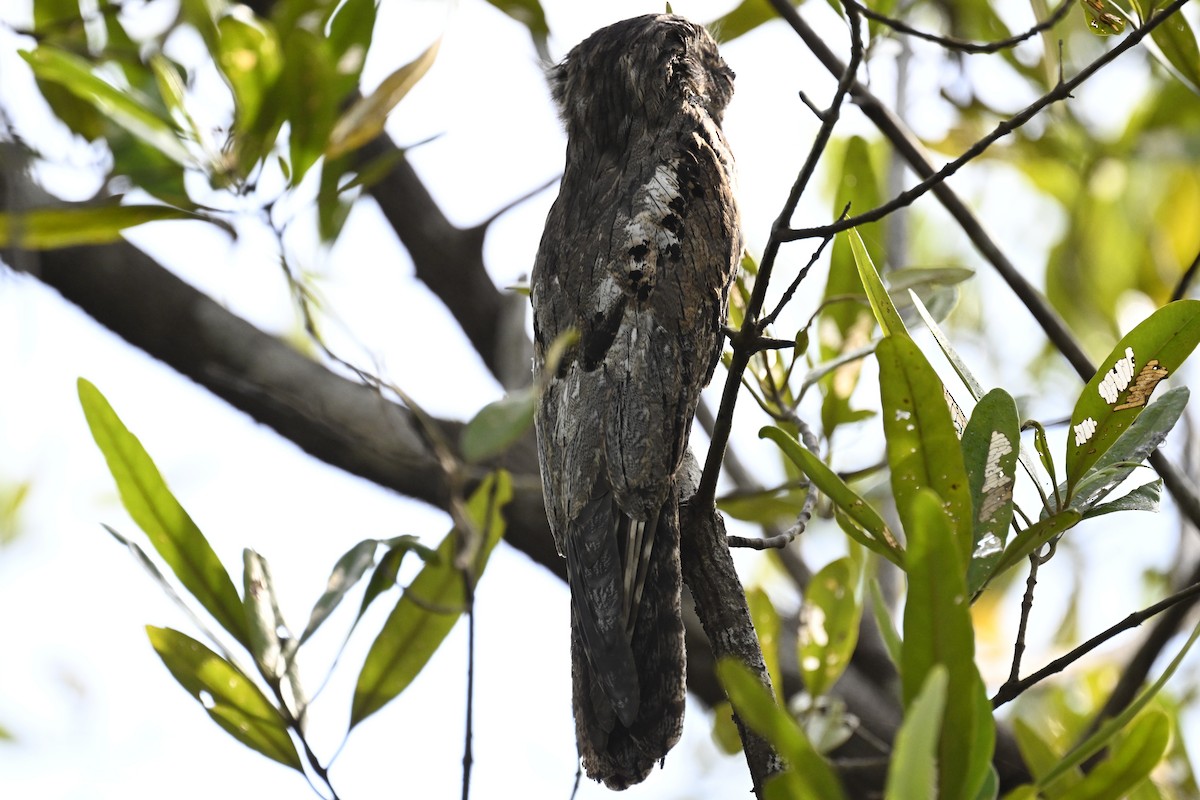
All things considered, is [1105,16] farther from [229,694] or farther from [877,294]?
[229,694]

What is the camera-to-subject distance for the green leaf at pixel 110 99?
265 cm

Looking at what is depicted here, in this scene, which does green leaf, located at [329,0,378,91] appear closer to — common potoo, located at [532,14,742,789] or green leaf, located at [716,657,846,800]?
common potoo, located at [532,14,742,789]

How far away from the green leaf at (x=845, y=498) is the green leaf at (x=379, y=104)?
5.57 ft

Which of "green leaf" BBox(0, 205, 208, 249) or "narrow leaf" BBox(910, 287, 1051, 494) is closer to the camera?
"narrow leaf" BBox(910, 287, 1051, 494)

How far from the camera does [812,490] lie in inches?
95.0

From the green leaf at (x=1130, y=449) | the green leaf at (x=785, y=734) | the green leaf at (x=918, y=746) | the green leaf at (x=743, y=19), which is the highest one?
the green leaf at (x=743, y=19)

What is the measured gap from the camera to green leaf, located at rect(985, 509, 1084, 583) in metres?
1.67

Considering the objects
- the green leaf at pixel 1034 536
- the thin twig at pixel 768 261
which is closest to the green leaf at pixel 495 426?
the thin twig at pixel 768 261

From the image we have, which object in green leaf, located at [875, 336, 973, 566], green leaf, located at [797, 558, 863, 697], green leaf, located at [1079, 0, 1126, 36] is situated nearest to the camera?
green leaf, located at [875, 336, 973, 566]

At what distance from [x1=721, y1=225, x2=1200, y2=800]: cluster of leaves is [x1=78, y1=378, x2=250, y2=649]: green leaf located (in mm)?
1010

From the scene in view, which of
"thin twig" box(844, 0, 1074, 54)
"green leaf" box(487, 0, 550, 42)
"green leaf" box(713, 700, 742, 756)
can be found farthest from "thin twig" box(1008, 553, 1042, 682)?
"green leaf" box(487, 0, 550, 42)

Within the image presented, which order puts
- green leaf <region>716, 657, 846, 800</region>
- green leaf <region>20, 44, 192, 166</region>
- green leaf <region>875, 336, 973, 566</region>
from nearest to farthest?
green leaf <region>716, 657, 846, 800</region>
green leaf <region>875, 336, 973, 566</region>
green leaf <region>20, 44, 192, 166</region>

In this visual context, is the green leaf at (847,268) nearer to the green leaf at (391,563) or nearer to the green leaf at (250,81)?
the green leaf at (391,563)

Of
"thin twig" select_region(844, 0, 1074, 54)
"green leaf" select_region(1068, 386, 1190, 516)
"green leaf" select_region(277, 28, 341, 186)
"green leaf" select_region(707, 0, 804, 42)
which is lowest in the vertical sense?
"green leaf" select_region(1068, 386, 1190, 516)
